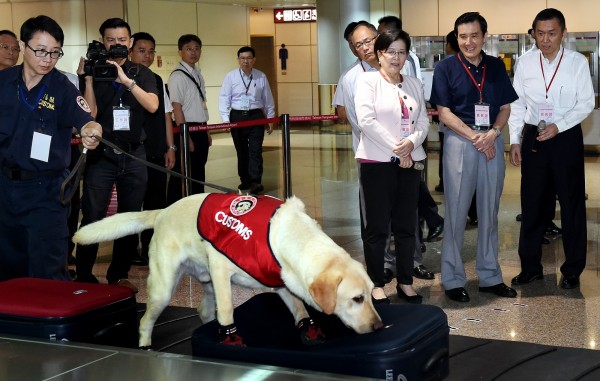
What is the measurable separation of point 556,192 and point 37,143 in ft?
11.5

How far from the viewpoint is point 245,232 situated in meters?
3.82

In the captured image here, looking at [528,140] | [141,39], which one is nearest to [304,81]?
[141,39]

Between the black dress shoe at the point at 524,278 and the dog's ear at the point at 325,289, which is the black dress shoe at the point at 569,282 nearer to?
the black dress shoe at the point at 524,278

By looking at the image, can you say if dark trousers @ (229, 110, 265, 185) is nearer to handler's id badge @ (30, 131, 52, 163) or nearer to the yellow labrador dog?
handler's id badge @ (30, 131, 52, 163)

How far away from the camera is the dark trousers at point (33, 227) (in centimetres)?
469

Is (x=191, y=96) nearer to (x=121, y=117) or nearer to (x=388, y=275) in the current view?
(x=121, y=117)

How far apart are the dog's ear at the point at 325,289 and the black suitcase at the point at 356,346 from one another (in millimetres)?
237

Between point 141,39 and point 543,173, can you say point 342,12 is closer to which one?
point 141,39

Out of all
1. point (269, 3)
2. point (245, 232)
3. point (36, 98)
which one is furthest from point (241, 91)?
point (269, 3)

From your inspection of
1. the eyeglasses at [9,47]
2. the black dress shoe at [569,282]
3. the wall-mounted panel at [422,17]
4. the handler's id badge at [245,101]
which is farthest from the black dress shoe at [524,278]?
the wall-mounted panel at [422,17]

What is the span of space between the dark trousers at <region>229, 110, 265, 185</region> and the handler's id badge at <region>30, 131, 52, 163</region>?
667cm

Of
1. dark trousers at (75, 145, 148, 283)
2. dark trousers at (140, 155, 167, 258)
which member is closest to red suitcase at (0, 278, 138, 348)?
dark trousers at (75, 145, 148, 283)

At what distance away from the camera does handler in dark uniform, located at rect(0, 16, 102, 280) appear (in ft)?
15.2

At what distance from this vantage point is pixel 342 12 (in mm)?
14922
